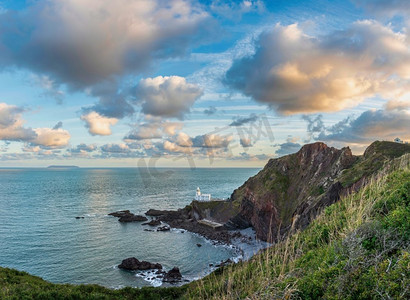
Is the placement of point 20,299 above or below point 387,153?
below

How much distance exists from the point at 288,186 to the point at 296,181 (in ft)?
7.27

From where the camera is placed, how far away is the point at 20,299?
15.9 m

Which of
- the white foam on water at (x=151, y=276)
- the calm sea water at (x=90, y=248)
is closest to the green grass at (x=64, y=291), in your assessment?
the calm sea water at (x=90, y=248)

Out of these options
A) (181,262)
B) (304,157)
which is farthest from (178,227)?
(304,157)

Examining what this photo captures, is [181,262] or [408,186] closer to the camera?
[408,186]

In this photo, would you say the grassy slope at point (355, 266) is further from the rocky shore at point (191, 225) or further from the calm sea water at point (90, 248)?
the rocky shore at point (191, 225)

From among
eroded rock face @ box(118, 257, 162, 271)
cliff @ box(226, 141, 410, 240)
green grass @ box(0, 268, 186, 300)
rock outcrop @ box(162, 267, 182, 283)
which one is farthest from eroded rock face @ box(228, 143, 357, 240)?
green grass @ box(0, 268, 186, 300)

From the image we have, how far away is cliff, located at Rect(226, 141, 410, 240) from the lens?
49.0 meters

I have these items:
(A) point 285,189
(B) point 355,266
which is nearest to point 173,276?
(A) point 285,189

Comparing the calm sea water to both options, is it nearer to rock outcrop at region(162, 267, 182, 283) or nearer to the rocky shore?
rock outcrop at region(162, 267, 182, 283)

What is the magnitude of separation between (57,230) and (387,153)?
239 feet

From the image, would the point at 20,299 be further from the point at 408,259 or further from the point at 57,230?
the point at 57,230

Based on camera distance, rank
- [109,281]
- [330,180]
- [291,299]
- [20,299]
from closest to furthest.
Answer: [291,299] → [20,299] → [109,281] → [330,180]

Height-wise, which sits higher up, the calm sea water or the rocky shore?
the calm sea water
